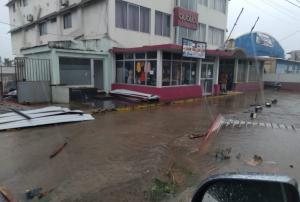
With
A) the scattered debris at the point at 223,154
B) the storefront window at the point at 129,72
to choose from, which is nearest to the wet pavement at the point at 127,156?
the scattered debris at the point at 223,154

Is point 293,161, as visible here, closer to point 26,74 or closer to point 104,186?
point 104,186

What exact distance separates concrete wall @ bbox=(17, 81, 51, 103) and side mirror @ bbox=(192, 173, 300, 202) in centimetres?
1350

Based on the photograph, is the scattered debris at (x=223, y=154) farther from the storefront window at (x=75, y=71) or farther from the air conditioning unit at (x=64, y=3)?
the air conditioning unit at (x=64, y=3)

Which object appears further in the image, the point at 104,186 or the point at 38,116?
the point at 38,116

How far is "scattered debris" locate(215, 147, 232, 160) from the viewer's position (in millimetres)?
6003

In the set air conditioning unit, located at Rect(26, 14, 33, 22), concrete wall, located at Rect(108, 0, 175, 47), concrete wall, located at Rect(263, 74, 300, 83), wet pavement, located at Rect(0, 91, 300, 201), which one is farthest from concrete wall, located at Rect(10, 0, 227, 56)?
wet pavement, located at Rect(0, 91, 300, 201)

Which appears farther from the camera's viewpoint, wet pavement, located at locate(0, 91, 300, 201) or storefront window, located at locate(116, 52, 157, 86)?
storefront window, located at locate(116, 52, 157, 86)

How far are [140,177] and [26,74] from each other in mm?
12654

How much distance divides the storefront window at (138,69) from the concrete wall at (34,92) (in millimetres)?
5107

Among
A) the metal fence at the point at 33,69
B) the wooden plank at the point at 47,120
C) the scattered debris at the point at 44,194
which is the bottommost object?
the scattered debris at the point at 44,194

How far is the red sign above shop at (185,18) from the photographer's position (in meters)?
20.7

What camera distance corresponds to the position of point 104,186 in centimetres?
451

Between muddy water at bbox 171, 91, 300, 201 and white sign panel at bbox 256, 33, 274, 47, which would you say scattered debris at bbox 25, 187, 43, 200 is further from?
white sign panel at bbox 256, 33, 274, 47

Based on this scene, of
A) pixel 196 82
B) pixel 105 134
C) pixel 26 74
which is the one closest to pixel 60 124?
pixel 105 134
